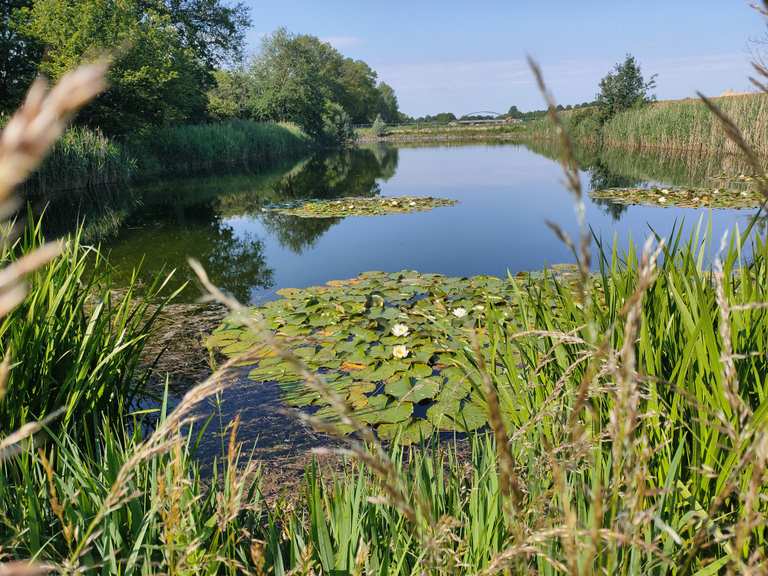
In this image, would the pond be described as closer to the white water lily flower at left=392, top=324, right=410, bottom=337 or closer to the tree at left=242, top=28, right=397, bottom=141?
the white water lily flower at left=392, top=324, right=410, bottom=337

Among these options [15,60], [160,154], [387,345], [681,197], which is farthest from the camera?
[160,154]

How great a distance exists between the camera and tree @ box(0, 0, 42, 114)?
16547mm

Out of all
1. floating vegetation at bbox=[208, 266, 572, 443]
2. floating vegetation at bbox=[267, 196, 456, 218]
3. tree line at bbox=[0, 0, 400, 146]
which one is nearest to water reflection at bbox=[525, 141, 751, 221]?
floating vegetation at bbox=[267, 196, 456, 218]

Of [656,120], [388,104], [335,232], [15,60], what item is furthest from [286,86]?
[388,104]

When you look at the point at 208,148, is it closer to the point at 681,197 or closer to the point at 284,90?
the point at 284,90

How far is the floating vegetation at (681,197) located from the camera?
10.1 metres

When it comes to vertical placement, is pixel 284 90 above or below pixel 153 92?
above

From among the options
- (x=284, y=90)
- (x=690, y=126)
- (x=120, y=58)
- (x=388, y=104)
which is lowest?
(x=690, y=126)

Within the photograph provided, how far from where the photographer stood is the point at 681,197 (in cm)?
1069

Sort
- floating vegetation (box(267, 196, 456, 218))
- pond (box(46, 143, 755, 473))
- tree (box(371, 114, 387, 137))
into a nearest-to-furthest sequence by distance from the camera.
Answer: pond (box(46, 143, 755, 473))
floating vegetation (box(267, 196, 456, 218))
tree (box(371, 114, 387, 137))

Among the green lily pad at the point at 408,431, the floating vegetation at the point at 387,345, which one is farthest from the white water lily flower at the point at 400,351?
the green lily pad at the point at 408,431

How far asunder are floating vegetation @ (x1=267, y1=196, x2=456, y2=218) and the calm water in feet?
1.25

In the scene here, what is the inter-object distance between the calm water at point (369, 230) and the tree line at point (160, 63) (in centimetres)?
297

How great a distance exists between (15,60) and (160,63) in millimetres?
4391
